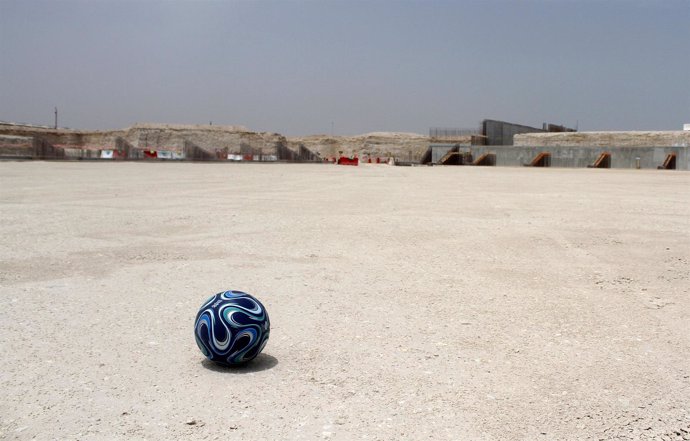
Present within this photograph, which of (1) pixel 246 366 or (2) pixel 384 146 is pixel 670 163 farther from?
(1) pixel 246 366

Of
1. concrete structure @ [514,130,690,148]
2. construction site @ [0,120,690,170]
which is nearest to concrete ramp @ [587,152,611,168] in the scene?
construction site @ [0,120,690,170]

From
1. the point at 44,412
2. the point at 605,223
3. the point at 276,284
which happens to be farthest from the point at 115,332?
the point at 605,223

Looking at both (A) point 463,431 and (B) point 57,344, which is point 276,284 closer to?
(B) point 57,344

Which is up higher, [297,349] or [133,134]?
[133,134]

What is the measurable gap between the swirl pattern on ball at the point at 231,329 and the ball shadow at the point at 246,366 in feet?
0.22

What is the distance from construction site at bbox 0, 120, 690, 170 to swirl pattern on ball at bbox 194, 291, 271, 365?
147 feet

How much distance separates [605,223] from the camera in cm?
1215

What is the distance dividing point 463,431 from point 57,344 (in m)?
3.35

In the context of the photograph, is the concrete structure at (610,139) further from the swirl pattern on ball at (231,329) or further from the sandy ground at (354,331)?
the swirl pattern on ball at (231,329)

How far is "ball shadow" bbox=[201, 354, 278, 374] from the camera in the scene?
4.52 metres

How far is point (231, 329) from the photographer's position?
4371 mm

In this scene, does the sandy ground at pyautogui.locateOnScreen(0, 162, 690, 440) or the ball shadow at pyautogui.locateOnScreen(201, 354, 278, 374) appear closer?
the sandy ground at pyautogui.locateOnScreen(0, 162, 690, 440)

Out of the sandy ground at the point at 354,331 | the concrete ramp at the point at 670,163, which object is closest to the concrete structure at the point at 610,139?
the concrete ramp at the point at 670,163

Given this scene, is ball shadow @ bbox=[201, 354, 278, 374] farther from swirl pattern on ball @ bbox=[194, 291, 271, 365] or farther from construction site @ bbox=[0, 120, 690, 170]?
construction site @ bbox=[0, 120, 690, 170]
